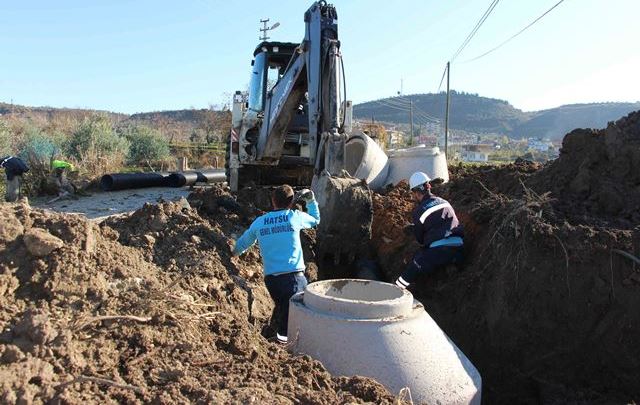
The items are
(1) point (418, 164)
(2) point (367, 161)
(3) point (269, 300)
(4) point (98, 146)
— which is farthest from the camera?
(4) point (98, 146)

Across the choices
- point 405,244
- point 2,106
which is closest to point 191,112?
point 2,106

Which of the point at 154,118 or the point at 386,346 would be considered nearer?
the point at 386,346

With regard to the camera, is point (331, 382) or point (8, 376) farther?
point (331, 382)

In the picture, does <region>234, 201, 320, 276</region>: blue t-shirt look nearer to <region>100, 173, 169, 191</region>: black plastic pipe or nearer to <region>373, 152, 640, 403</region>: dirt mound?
<region>373, 152, 640, 403</region>: dirt mound

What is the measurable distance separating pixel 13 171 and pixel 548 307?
844 centimetres

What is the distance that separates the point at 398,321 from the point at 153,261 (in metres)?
2.11

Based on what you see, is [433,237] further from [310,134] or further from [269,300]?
[310,134]

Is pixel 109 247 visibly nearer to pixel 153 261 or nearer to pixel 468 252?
pixel 153 261

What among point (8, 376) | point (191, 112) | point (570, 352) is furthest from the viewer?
point (191, 112)

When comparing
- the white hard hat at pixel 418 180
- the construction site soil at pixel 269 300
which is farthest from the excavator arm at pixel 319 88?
the construction site soil at pixel 269 300

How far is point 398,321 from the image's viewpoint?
161 inches

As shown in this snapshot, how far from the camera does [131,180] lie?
45.3 ft

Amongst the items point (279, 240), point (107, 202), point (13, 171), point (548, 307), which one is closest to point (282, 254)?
point (279, 240)

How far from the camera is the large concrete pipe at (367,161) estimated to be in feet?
33.1
